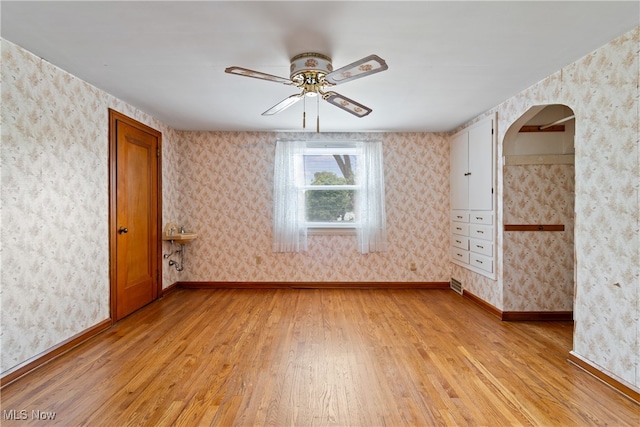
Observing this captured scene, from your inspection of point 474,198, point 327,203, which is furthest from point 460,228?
point 327,203

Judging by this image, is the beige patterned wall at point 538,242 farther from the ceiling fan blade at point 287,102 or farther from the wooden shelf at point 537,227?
the ceiling fan blade at point 287,102

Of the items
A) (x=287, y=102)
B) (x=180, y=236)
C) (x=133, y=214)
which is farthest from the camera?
(x=180, y=236)

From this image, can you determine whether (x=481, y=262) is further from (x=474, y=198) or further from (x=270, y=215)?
(x=270, y=215)

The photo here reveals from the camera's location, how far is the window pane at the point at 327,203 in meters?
4.87

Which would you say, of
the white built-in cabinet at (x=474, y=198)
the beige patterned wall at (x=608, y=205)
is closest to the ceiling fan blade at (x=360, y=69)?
the beige patterned wall at (x=608, y=205)

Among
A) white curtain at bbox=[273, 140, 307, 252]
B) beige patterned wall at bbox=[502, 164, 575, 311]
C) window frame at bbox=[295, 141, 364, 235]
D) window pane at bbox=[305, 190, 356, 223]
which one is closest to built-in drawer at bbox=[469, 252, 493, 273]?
beige patterned wall at bbox=[502, 164, 575, 311]

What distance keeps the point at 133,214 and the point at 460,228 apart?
4129mm

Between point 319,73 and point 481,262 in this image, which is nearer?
point 319,73

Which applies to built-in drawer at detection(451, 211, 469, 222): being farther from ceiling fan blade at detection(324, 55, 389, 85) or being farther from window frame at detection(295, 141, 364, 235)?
ceiling fan blade at detection(324, 55, 389, 85)

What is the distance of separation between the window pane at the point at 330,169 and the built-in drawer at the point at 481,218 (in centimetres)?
171

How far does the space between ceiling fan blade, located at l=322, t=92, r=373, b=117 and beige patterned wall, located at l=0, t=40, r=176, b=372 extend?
216 cm

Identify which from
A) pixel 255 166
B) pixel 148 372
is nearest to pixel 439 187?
pixel 255 166

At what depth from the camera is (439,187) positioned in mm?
4770

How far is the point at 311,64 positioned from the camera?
2.22 m
